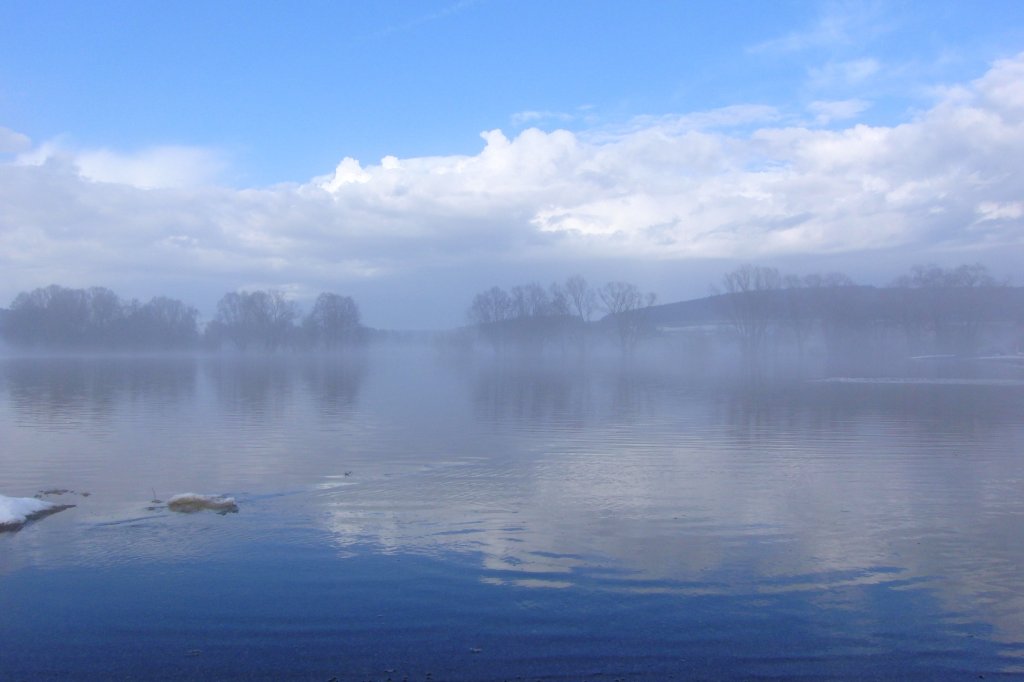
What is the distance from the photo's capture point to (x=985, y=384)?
1734 inches

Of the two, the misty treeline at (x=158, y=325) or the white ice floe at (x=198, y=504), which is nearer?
the white ice floe at (x=198, y=504)

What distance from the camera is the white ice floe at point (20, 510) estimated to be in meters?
10.3

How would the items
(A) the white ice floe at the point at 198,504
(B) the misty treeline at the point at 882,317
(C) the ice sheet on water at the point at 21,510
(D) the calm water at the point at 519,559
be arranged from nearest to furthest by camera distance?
1. (D) the calm water at the point at 519,559
2. (C) the ice sheet on water at the point at 21,510
3. (A) the white ice floe at the point at 198,504
4. (B) the misty treeline at the point at 882,317

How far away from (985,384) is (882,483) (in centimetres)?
3566

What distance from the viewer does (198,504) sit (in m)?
11.5

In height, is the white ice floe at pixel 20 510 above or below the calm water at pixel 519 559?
above

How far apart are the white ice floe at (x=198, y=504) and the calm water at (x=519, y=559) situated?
0.25 meters

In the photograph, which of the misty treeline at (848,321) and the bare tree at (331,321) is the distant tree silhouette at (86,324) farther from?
the misty treeline at (848,321)

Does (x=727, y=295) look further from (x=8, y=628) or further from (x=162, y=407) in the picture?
(x=8, y=628)

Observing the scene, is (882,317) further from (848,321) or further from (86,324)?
(86,324)

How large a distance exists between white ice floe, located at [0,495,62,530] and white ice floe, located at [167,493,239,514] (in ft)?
5.18

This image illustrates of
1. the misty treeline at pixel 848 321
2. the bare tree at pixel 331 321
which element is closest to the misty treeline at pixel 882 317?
the misty treeline at pixel 848 321

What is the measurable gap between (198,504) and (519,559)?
16.8 feet

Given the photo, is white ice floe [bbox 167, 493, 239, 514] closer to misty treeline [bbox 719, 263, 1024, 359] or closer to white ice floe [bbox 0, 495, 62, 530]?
white ice floe [bbox 0, 495, 62, 530]
